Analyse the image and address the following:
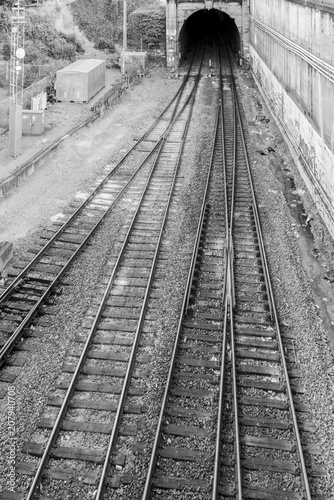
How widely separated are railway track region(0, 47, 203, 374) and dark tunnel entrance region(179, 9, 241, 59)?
110ft

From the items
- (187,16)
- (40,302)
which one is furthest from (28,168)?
(187,16)

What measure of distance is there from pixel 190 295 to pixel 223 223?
14.2 ft

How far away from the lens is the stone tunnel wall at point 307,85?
15.2 meters

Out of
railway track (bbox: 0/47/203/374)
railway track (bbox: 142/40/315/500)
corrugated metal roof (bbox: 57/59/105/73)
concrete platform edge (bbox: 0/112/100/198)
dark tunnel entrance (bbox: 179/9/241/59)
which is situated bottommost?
railway track (bbox: 142/40/315/500)

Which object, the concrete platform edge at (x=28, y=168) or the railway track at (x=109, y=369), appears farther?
the concrete platform edge at (x=28, y=168)

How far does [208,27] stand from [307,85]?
177 ft

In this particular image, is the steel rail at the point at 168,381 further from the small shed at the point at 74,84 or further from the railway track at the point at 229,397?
the small shed at the point at 74,84

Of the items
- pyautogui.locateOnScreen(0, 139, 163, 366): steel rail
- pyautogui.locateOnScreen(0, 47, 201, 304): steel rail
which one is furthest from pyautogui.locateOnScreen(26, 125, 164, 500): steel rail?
pyautogui.locateOnScreen(0, 47, 201, 304): steel rail

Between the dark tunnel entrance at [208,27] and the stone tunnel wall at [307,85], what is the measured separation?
2485 cm

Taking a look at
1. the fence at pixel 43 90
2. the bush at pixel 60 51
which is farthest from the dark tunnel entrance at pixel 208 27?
the fence at pixel 43 90

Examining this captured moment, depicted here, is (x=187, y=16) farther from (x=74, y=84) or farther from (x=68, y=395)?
(x=68, y=395)

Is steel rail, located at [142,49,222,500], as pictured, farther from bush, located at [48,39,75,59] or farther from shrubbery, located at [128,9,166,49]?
shrubbery, located at [128,9,166,49]

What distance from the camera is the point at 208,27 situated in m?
65.8

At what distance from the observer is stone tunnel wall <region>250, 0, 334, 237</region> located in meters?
15.2
